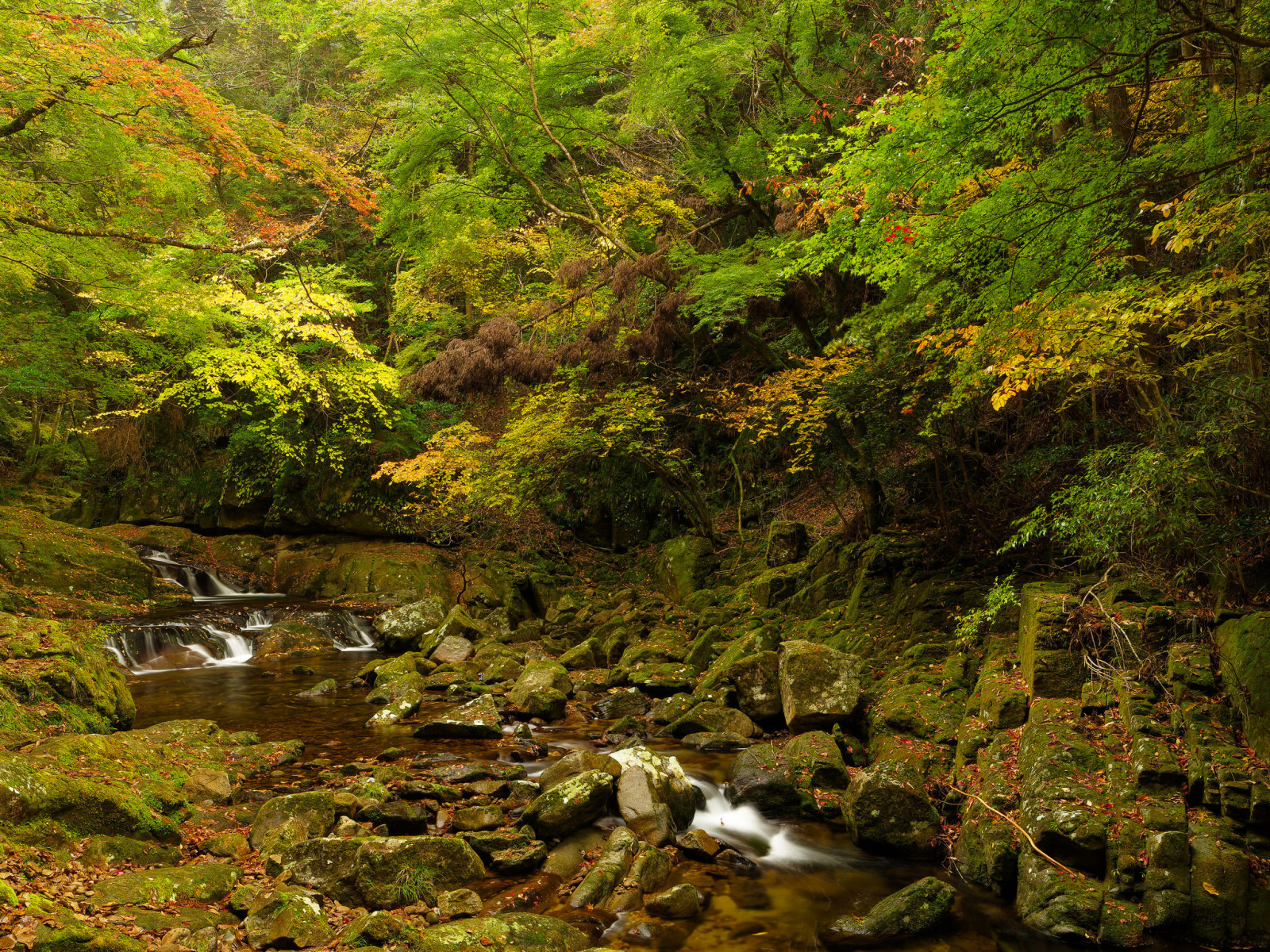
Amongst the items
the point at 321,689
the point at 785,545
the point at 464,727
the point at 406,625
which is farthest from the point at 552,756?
the point at 785,545

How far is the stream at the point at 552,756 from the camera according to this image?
4.96 metres

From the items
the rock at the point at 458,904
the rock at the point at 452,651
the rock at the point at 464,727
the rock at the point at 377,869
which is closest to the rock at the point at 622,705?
the rock at the point at 464,727

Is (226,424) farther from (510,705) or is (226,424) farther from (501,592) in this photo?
(510,705)

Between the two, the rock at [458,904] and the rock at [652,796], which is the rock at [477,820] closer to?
the rock at [652,796]

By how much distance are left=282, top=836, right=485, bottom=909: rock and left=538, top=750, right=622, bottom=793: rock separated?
5.13 ft

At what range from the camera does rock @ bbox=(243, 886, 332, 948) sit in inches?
165

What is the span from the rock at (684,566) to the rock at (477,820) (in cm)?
882

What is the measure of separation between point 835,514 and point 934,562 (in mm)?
5484

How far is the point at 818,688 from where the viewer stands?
8273 millimetres

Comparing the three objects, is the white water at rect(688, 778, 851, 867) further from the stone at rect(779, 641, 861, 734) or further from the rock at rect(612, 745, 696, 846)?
the stone at rect(779, 641, 861, 734)

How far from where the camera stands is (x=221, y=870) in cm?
482

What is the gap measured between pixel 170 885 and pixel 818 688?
6325mm

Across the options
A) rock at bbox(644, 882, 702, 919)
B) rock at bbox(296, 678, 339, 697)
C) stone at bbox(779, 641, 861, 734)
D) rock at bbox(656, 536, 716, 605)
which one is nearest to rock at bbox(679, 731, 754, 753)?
stone at bbox(779, 641, 861, 734)

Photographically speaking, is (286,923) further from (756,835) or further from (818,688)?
(818,688)
